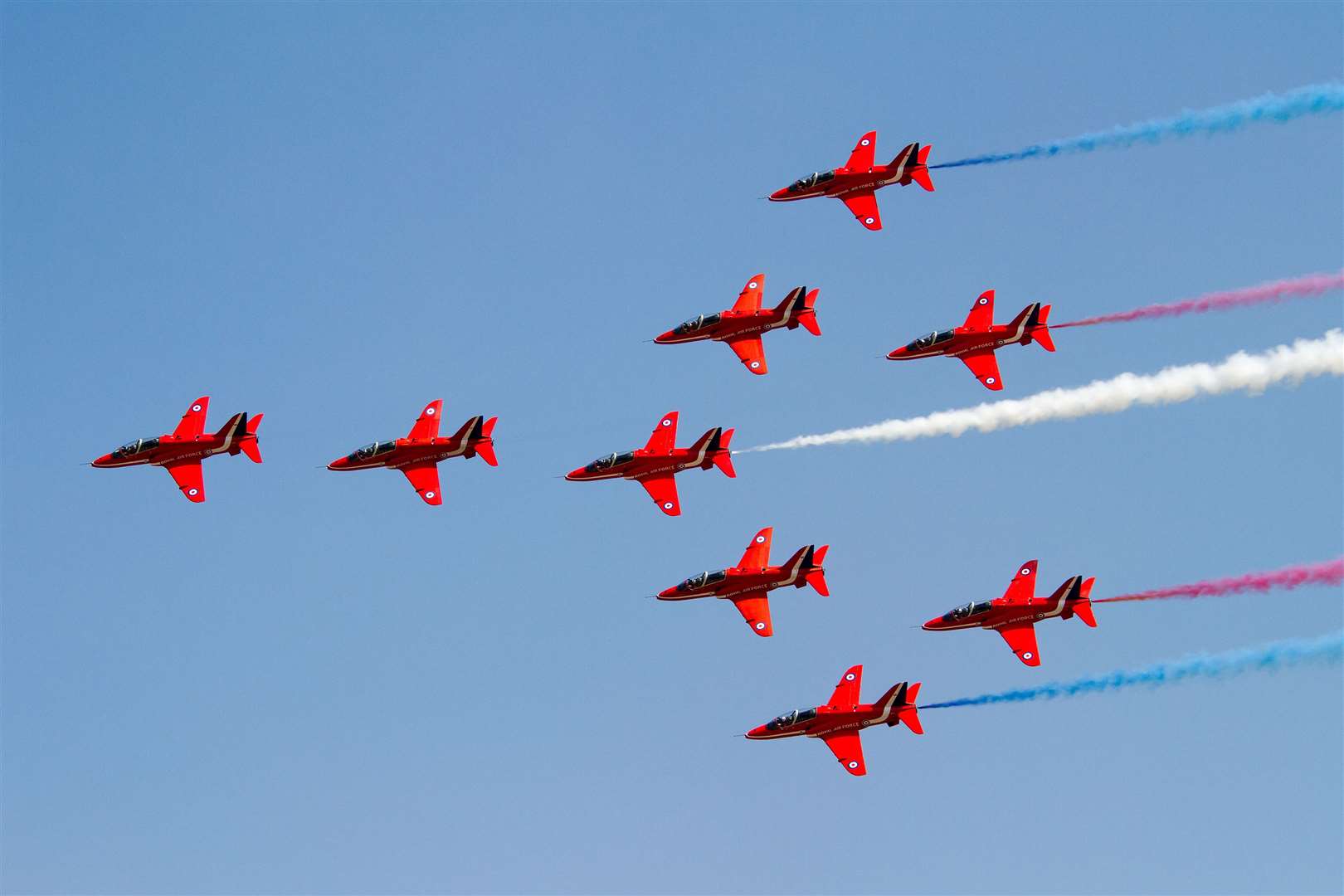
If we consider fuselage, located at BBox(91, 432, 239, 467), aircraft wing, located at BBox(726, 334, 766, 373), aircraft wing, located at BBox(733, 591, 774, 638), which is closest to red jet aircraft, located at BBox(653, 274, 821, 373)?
aircraft wing, located at BBox(726, 334, 766, 373)

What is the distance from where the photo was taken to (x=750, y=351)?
3888 inches

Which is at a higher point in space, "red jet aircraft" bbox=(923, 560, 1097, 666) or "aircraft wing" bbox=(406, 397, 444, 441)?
"aircraft wing" bbox=(406, 397, 444, 441)

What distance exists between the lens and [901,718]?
91000 mm

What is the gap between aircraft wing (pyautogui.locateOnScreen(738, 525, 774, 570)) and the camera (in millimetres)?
95625

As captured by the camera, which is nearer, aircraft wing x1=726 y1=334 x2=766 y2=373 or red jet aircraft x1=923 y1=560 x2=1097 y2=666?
red jet aircraft x1=923 y1=560 x2=1097 y2=666

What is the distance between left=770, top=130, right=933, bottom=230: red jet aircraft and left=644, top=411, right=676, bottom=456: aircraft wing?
37.8 feet

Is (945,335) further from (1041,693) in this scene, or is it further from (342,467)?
(342,467)

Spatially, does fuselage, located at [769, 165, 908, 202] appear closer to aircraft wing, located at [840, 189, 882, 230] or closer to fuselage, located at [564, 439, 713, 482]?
aircraft wing, located at [840, 189, 882, 230]

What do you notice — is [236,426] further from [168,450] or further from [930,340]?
[930,340]

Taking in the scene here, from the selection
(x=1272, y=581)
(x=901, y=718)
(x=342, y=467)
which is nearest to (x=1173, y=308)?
(x=1272, y=581)

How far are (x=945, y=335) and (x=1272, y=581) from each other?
21739mm

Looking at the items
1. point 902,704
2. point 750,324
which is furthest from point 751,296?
point 902,704

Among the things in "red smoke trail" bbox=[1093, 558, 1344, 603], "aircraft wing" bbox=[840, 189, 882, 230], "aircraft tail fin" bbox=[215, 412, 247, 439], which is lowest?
"red smoke trail" bbox=[1093, 558, 1344, 603]

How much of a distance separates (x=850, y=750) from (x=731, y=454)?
516 inches
